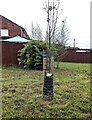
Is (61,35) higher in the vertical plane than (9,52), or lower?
higher

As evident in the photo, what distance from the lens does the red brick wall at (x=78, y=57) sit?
21297 millimetres

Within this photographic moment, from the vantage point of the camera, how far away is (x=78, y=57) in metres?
21.6

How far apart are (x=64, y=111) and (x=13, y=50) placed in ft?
30.2

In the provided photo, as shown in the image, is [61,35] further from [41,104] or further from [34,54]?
[41,104]

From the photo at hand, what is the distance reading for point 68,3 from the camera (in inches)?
406

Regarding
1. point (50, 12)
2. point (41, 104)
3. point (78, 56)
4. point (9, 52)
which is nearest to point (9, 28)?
point (78, 56)

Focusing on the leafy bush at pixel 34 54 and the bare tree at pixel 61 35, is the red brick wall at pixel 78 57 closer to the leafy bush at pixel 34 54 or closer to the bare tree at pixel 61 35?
the bare tree at pixel 61 35

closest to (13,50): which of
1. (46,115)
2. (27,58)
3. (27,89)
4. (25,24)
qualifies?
(27,58)

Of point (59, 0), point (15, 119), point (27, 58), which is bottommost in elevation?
point (15, 119)

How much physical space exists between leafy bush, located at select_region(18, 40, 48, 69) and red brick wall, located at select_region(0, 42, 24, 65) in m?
1.45

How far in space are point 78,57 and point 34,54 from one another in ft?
35.7

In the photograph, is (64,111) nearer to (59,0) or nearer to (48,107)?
(48,107)

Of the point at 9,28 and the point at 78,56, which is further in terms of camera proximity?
the point at 9,28

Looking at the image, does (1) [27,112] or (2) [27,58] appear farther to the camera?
(2) [27,58]
